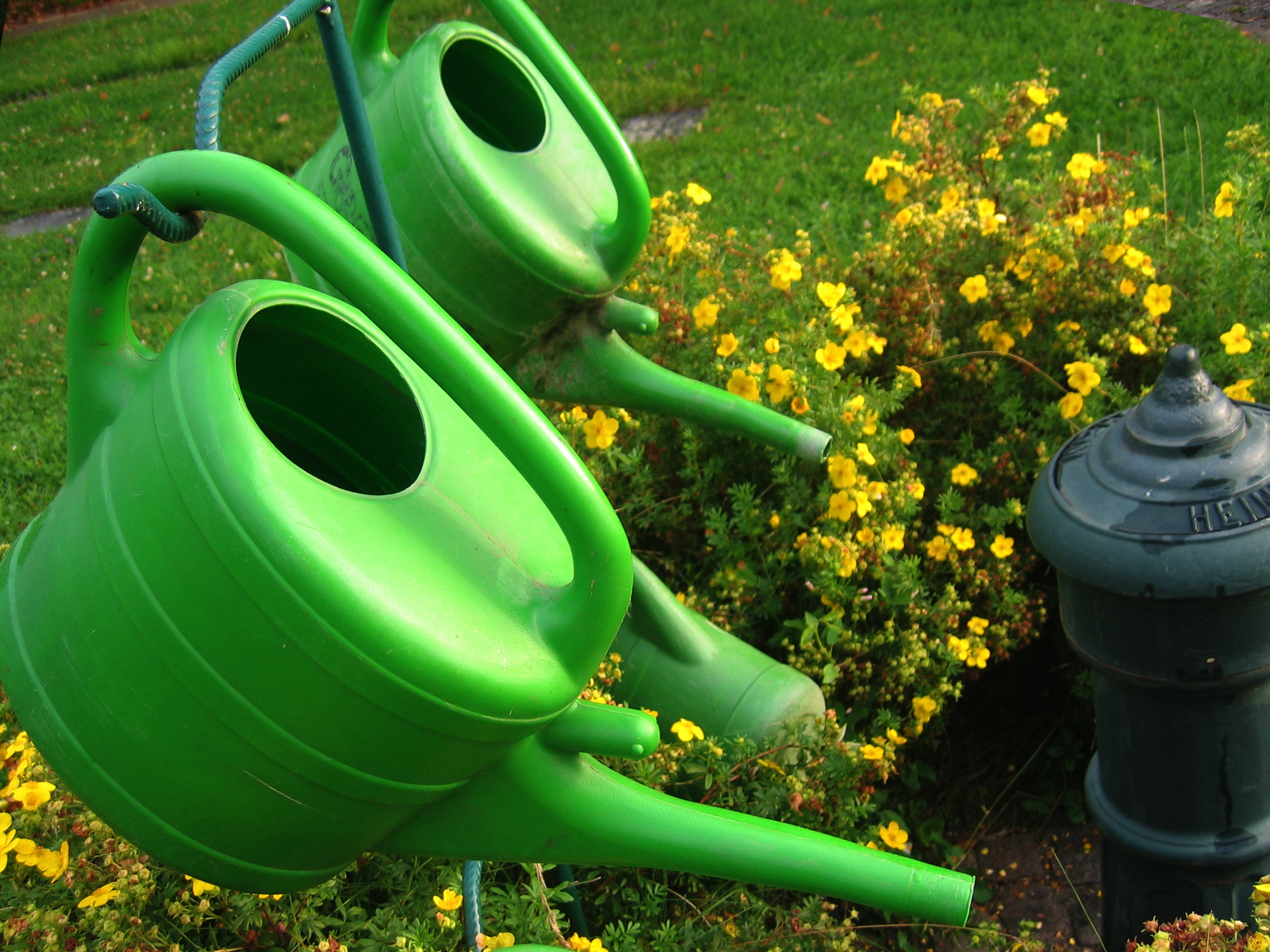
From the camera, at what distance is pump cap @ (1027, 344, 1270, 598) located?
145 cm

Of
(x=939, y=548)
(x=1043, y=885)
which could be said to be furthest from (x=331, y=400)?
(x=1043, y=885)

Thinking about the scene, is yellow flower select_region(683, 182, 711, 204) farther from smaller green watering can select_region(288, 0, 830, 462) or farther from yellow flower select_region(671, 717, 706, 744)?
yellow flower select_region(671, 717, 706, 744)

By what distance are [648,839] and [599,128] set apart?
2.71ft

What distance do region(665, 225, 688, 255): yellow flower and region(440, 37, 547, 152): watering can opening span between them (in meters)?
0.82

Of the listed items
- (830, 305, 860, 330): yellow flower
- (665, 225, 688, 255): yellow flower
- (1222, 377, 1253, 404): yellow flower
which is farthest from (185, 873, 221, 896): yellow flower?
(1222, 377, 1253, 404): yellow flower

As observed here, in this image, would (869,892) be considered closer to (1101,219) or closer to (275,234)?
(275,234)

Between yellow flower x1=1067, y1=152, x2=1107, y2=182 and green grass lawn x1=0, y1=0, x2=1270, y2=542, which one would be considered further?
green grass lawn x1=0, y1=0, x2=1270, y2=542

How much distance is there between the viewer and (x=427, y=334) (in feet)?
2.65

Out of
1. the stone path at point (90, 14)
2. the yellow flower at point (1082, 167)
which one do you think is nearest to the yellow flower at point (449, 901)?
the yellow flower at point (1082, 167)

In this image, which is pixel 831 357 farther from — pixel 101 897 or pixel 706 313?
pixel 101 897

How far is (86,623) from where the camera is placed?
852 millimetres

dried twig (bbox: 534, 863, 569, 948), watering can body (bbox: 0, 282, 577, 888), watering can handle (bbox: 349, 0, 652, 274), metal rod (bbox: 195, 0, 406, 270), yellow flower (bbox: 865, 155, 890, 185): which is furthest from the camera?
yellow flower (bbox: 865, 155, 890, 185)

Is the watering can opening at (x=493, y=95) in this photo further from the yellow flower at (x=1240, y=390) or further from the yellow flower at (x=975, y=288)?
the yellow flower at (x=1240, y=390)

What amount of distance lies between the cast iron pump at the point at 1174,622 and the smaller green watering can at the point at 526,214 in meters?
0.49
